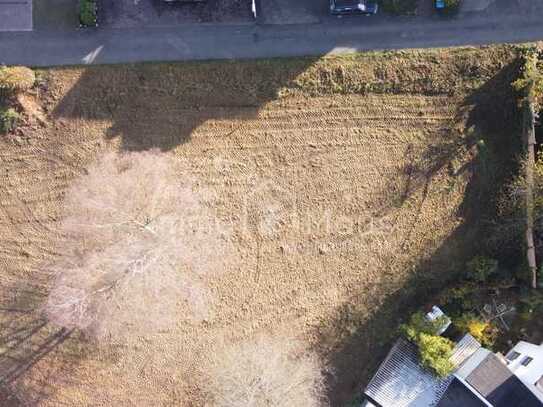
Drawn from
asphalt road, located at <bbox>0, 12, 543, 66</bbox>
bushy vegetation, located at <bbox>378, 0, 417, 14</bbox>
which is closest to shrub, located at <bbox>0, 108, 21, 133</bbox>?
asphalt road, located at <bbox>0, 12, 543, 66</bbox>

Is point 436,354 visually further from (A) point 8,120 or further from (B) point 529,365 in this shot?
(A) point 8,120

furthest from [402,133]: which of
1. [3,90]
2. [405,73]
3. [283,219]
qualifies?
[3,90]

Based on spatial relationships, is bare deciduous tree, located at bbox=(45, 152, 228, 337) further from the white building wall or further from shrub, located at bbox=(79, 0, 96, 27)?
the white building wall

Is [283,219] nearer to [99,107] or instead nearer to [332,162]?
[332,162]

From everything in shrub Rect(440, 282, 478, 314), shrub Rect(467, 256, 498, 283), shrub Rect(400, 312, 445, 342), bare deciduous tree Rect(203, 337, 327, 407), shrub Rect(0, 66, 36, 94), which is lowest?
bare deciduous tree Rect(203, 337, 327, 407)

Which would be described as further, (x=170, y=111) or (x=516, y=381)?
(x=170, y=111)
